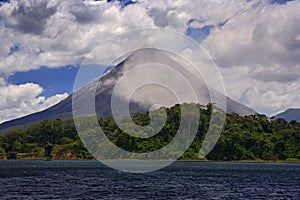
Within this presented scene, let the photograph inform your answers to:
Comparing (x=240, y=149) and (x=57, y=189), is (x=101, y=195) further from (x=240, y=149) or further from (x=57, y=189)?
(x=240, y=149)

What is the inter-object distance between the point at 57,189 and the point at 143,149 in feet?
460

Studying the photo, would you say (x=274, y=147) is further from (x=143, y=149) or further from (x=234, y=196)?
(x=234, y=196)

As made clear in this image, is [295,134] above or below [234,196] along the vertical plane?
above

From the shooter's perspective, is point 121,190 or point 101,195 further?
point 121,190

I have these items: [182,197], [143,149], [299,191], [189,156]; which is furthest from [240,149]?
[182,197]

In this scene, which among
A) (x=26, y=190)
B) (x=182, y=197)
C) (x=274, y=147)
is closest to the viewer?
(x=182, y=197)

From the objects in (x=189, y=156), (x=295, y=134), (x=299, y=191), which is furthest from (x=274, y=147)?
(x=299, y=191)

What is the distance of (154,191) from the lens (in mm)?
57500

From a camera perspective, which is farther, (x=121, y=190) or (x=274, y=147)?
(x=274, y=147)

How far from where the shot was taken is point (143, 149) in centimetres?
19788

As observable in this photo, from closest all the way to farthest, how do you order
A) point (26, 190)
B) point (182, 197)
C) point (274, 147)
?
point (182, 197) → point (26, 190) → point (274, 147)

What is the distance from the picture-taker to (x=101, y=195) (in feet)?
170

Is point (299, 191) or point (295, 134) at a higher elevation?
point (295, 134)

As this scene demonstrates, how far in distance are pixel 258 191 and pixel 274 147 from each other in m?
136
